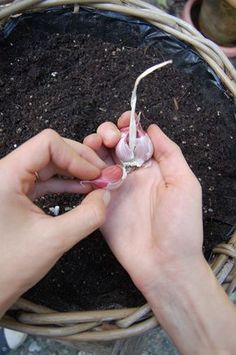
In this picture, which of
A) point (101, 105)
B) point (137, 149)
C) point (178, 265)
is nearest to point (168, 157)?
point (137, 149)

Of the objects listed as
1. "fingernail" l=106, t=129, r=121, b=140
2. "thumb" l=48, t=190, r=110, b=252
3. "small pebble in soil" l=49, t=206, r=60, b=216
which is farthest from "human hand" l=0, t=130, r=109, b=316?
"small pebble in soil" l=49, t=206, r=60, b=216

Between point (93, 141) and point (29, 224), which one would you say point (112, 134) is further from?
point (29, 224)

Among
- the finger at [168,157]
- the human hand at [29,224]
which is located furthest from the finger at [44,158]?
the finger at [168,157]

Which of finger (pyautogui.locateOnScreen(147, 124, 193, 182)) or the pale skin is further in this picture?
finger (pyautogui.locateOnScreen(147, 124, 193, 182))

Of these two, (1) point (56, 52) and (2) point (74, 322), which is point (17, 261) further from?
(1) point (56, 52)

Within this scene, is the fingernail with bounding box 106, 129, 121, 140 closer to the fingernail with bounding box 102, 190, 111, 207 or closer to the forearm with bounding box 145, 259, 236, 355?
the fingernail with bounding box 102, 190, 111, 207

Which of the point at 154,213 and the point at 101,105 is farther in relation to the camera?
the point at 101,105
